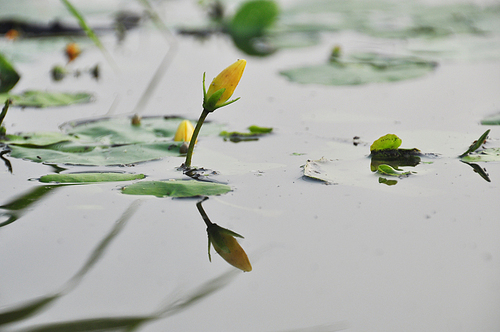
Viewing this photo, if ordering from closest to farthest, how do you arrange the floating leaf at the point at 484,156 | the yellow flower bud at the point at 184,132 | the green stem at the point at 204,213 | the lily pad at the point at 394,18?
1. the green stem at the point at 204,213
2. the floating leaf at the point at 484,156
3. the yellow flower bud at the point at 184,132
4. the lily pad at the point at 394,18

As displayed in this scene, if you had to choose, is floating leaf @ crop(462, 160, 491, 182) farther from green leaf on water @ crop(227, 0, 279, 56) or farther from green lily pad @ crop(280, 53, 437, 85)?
green leaf on water @ crop(227, 0, 279, 56)

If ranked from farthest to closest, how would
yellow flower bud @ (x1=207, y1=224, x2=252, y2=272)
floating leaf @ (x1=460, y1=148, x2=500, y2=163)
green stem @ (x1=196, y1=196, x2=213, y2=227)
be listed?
floating leaf @ (x1=460, y1=148, x2=500, y2=163) < green stem @ (x1=196, y1=196, x2=213, y2=227) < yellow flower bud @ (x1=207, y1=224, x2=252, y2=272)

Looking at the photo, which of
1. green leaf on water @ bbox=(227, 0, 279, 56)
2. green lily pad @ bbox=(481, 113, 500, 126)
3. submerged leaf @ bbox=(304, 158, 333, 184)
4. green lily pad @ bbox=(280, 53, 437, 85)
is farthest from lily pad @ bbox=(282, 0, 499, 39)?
submerged leaf @ bbox=(304, 158, 333, 184)

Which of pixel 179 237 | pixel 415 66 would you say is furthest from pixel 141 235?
pixel 415 66

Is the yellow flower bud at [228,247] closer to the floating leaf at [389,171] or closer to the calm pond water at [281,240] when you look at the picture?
the calm pond water at [281,240]

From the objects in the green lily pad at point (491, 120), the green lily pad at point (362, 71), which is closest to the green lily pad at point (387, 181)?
the green lily pad at point (491, 120)

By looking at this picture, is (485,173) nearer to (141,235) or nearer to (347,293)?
(347,293)
